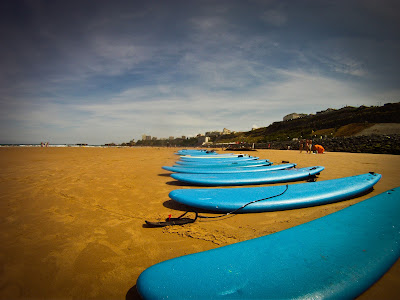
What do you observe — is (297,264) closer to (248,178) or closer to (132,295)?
(132,295)

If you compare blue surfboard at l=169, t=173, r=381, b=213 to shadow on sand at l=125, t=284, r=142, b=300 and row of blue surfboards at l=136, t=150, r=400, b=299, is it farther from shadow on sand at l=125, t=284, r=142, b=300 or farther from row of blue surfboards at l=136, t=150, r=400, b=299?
shadow on sand at l=125, t=284, r=142, b=300

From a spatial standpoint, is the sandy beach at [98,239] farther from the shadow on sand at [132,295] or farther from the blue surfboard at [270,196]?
the blue surfboard at [270,196]

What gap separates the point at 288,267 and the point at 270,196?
1.53 m

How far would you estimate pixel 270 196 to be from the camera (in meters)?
2.62

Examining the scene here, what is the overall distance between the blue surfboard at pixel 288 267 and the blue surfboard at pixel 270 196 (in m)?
0.82

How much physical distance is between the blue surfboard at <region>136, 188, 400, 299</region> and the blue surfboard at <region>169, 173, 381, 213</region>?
2.69ft

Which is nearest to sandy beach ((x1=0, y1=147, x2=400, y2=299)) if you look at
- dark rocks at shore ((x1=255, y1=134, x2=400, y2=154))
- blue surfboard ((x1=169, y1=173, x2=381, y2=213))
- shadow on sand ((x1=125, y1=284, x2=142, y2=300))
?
shadow on sand ((x1=125, y1=284, x2=142, y2=300))

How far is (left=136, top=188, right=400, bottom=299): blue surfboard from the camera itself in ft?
3.20

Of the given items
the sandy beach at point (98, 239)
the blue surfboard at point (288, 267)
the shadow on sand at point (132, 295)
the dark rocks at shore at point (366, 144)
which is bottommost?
the shadow on sand at point (132, 295)

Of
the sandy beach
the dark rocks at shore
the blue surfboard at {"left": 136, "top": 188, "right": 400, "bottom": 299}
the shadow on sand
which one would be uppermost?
the dark rocks at shore

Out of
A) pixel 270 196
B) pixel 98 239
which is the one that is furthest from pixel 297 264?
pixel 98 239

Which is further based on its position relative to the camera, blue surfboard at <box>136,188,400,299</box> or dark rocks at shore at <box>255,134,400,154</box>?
dark rocks at shore at <box>255,134,400,154</box>

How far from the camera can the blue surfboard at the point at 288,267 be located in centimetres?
98

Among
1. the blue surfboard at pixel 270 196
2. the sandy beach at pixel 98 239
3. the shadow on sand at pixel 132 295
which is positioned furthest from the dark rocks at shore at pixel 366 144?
the shadow on sand at pixel 132 295
